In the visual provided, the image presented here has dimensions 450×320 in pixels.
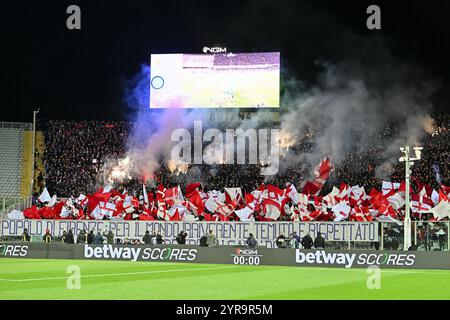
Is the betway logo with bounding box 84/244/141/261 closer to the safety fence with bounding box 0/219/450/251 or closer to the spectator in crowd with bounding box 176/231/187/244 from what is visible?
the spectator in crowd with bounding box 176/231/187/244

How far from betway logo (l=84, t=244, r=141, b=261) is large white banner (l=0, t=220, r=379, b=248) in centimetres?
645

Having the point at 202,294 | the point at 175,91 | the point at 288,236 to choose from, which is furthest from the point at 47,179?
the point at 202,294

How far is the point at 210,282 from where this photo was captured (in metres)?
27.0

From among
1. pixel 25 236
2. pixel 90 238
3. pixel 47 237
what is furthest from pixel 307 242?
pixel 25 236

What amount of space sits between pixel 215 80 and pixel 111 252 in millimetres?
31669

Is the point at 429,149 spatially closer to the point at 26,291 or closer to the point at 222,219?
the point at 222,219

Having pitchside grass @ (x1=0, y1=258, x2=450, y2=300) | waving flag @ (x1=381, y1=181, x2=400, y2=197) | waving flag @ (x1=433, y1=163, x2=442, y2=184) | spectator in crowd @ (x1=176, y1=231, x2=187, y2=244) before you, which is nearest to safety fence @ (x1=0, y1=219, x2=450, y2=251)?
spectator in crowd @ (x1=176, y1=231, x2=187, y2=244)

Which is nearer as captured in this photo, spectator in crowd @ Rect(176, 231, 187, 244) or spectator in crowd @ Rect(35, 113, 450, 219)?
spectator in crowd @ Rect(176, 231, 187, 244)

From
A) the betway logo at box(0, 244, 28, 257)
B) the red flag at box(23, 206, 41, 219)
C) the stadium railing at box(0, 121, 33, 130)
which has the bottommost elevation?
the betway logo at box(0, 244, 28, 257)

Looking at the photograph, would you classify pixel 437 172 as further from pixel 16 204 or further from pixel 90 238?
pixel 16 204

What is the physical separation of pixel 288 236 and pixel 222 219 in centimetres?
564

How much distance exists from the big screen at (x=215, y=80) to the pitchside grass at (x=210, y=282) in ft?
110

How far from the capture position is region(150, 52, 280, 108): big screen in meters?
68.5

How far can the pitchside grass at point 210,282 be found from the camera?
22.4 metres
